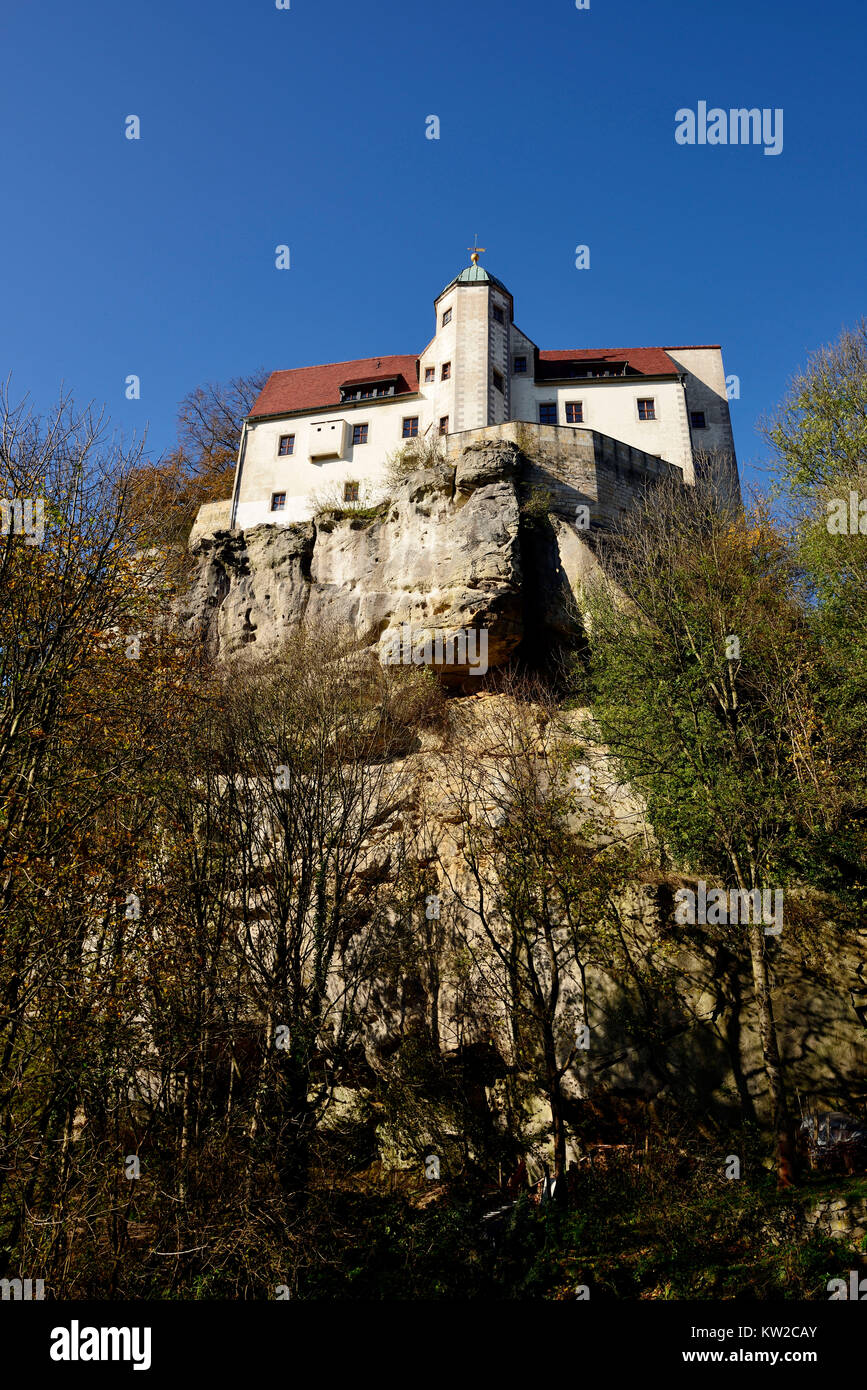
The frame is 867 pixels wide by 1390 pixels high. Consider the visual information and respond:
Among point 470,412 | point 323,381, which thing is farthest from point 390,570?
point 323,381

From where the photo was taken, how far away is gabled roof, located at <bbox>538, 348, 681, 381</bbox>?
1364 inches

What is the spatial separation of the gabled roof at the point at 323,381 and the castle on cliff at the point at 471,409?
0.50ft

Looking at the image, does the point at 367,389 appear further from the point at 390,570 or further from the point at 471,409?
the point at 390,570

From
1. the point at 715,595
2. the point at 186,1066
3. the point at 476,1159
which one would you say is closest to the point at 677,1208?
the point at 476,1159

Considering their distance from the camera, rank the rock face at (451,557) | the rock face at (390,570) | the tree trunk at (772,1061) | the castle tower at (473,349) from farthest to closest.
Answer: the castle tower at (473,349) < the rock face at (451,557) < the rock face at (390,570) < the tree trunk at (772,1061)

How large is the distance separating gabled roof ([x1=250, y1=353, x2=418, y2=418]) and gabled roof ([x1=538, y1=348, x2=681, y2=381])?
6184 mm

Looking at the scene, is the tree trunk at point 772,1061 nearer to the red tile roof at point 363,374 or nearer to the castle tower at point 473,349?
the castle tower at point 473,349

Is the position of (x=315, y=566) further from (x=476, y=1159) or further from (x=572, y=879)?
(x=476, y=1159)

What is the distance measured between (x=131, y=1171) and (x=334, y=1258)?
3.58m

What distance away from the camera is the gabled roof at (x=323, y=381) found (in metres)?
36.2

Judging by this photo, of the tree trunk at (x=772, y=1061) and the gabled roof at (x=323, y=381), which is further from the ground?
the gabled roof at (x=323, y=381)

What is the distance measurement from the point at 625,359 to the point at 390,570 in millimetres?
17489

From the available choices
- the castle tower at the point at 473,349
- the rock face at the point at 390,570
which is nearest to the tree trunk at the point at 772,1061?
the rock face at the point at 390,570

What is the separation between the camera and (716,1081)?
14430mm
